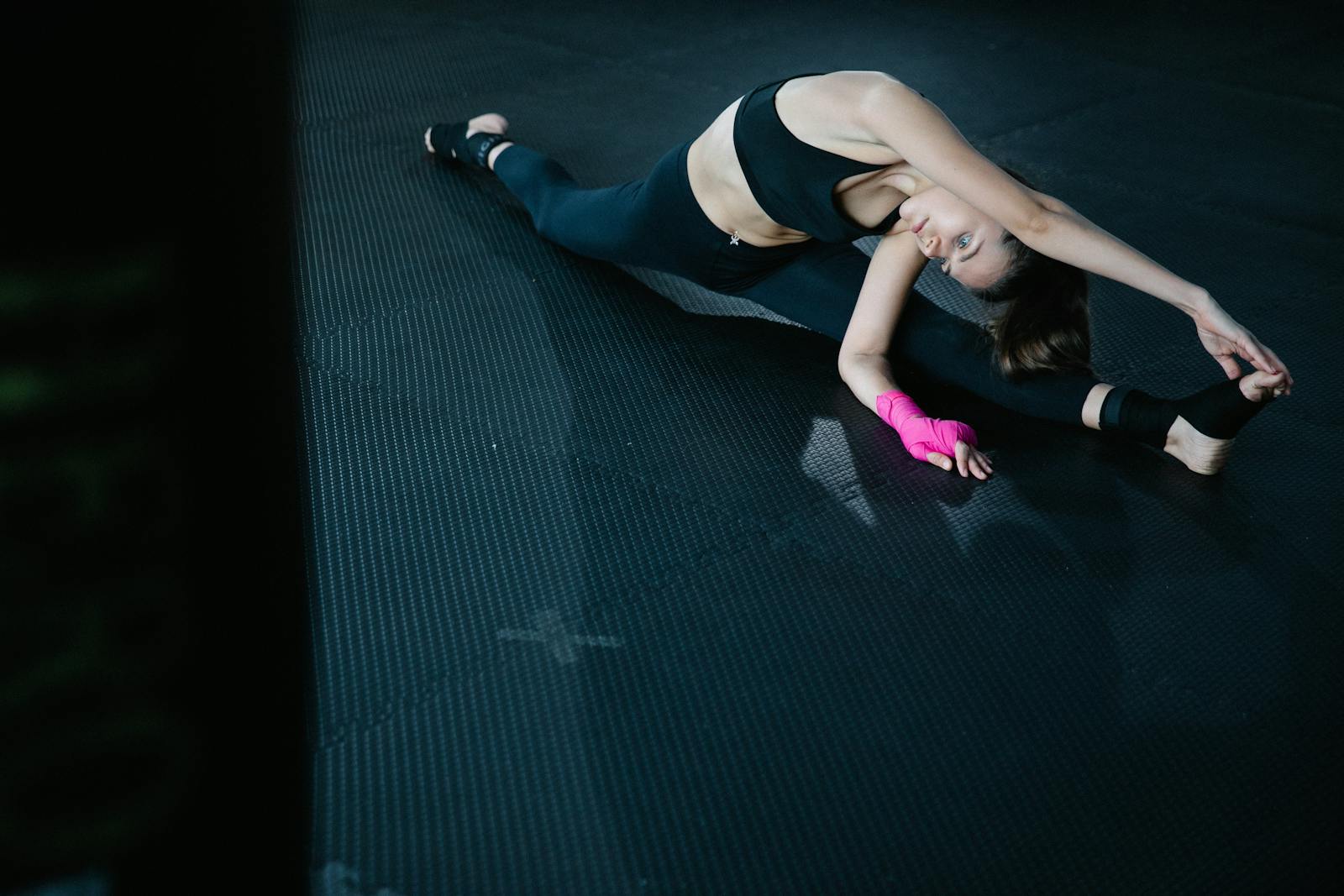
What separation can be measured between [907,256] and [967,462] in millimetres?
439

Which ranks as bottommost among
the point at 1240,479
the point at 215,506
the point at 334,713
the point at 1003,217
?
the point at 334,713

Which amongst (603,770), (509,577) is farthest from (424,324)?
(603,770)

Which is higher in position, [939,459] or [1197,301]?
[1197,301]

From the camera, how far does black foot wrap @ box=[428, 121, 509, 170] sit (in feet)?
9.83

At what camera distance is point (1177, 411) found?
1925 millimetres

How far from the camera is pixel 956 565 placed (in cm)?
174

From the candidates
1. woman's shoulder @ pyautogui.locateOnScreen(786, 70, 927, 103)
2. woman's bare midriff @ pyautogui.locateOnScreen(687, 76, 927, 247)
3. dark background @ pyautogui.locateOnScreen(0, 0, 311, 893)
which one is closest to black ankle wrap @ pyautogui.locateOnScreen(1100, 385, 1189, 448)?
woman's bare midriff @ pyautogui.locateOnScreen(687, 76, 927, 247)

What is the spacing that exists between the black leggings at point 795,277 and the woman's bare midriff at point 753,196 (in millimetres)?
38

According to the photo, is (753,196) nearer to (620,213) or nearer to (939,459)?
(620,213)

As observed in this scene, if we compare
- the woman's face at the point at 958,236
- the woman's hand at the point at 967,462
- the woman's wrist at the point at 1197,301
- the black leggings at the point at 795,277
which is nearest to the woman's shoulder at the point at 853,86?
the woman's face at the point at 958,236

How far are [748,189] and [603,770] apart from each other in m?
1.22

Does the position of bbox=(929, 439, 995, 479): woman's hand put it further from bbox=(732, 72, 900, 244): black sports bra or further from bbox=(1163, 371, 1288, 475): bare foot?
bbox=(732, 72, 900, 244): black sports bra

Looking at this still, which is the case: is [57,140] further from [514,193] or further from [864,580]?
[514,193]

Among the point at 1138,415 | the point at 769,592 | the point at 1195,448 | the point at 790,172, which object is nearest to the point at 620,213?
the point at 790,172
